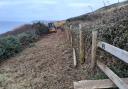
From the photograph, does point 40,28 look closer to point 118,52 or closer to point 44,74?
point 44,74

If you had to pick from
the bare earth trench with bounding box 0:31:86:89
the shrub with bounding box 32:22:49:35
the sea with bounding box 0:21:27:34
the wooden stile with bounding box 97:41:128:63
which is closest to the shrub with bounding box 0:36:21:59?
the bare earth trench with bounding box 0:31:86:89

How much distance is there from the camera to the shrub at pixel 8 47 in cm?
1338

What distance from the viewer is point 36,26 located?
957 inches

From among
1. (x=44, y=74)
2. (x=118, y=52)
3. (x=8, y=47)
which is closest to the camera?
(x=118, y=52)

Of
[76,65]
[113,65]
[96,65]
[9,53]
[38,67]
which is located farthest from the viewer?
[9,53]

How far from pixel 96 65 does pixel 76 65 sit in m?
1.61

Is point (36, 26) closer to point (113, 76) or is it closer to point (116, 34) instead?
point (116, 34)

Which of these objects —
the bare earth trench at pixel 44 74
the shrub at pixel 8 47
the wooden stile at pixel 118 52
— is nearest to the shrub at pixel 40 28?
the shrub at pixel 8 47

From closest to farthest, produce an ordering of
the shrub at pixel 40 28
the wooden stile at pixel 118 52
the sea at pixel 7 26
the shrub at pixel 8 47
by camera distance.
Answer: the wooden stile at pixel 118 52 < the shrub at pixel 8 47 < the shrub at pixel 40 28 < the sea at pixel 7 26

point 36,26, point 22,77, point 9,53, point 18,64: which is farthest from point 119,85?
point 36,26

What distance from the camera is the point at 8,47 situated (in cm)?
1407

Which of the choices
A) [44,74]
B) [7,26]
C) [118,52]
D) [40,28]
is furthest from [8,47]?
[7,26]

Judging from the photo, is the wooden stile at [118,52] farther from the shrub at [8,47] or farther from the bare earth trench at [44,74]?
the shrub at [8,47]

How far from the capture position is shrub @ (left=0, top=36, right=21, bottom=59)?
13378 millimetres
